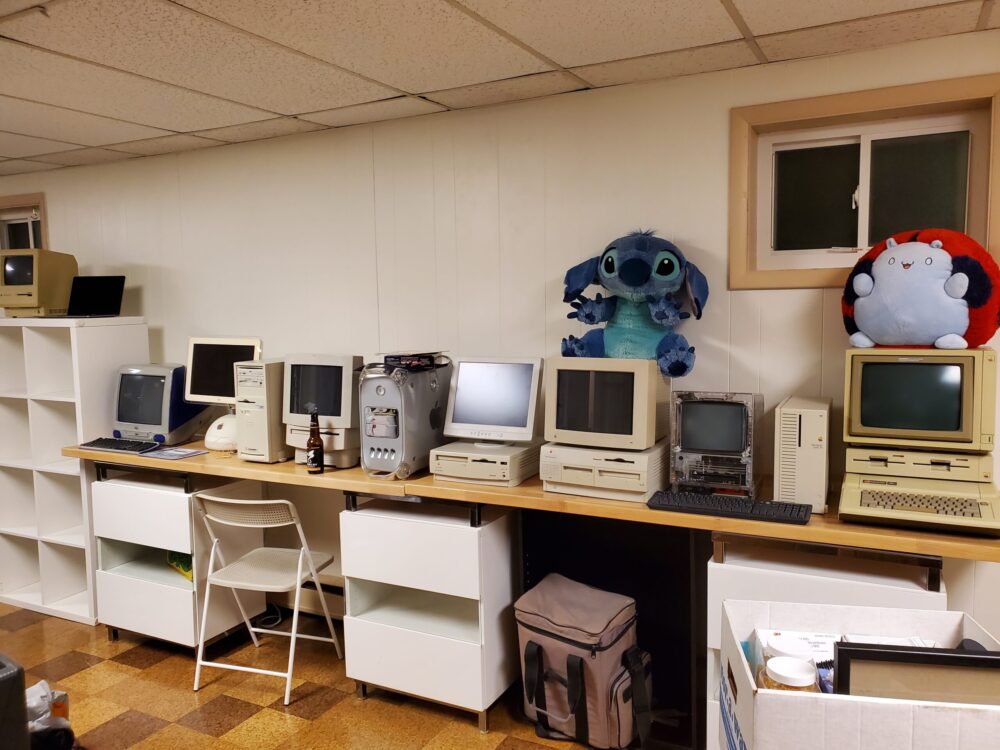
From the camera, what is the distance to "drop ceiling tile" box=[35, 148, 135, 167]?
13.4 ft

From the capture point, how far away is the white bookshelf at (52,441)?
3891 mm

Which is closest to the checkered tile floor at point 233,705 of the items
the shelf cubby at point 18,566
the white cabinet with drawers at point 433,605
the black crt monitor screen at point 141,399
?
the white cabinet with drawers at point 433,605

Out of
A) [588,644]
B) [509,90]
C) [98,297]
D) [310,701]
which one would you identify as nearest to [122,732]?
[310,701]

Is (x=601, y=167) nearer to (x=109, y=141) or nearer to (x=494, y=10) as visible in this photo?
(x=494, y=10)

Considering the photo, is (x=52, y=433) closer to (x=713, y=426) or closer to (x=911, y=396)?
(x=713, y=426)

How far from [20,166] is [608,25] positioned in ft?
12.4

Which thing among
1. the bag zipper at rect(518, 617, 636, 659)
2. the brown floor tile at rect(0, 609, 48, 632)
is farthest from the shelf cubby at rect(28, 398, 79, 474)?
the bag zipper at rect(518, 617, 636, 659)

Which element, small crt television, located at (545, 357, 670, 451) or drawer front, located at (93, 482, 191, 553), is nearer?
small crt television, located at (545, 357, 670, 451)

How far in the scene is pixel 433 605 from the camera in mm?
3154

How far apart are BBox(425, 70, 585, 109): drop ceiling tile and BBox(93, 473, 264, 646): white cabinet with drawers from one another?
2.00 metres

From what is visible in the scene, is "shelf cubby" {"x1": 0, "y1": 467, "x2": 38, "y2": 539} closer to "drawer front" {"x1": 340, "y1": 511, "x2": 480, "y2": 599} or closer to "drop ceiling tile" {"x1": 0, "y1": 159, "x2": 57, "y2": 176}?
"drop ceiling tile" {"x1": 0, "y1": 159, "x2": 57, "y2": 176}

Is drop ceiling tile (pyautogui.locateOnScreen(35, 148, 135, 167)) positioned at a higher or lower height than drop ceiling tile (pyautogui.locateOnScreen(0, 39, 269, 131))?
higher

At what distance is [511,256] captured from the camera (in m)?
3.29

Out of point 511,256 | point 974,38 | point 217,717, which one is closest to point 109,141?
point 511,256
